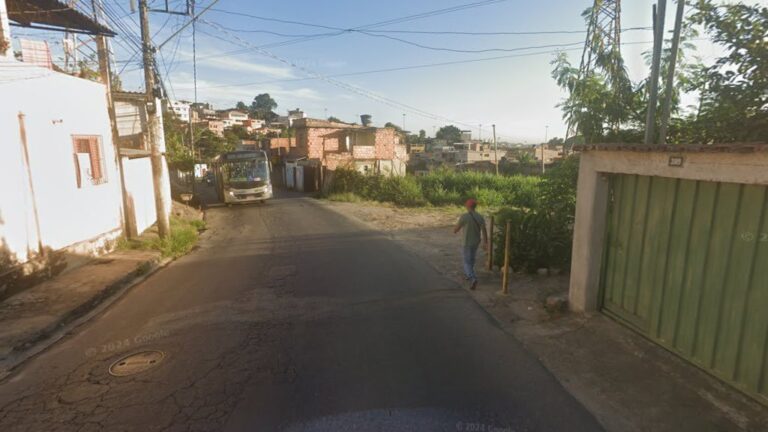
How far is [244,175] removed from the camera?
20.8 metres

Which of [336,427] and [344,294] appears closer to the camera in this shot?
[336,427]

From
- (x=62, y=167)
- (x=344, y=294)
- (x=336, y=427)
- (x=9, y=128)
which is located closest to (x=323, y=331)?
(x=344, y=294)

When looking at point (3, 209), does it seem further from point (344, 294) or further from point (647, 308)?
point (647, 308)

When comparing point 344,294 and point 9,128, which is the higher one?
point 9,128

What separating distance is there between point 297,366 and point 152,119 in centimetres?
994

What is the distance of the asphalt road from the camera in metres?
3.69

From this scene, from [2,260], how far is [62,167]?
2600 mm

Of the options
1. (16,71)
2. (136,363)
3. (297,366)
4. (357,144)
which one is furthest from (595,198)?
(357,144)

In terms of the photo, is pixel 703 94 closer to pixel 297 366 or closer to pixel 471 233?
pixel 471 233

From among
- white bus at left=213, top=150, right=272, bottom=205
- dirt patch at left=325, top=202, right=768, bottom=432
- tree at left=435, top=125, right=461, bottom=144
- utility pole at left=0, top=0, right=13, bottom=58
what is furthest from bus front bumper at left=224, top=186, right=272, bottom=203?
tree at left=435, top=125, right=461, bottom=144

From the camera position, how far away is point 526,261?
803cm

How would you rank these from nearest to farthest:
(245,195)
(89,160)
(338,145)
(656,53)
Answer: (656,53) → (89,160) → (245,195) → (338,145)

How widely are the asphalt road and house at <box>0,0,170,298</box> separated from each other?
1990 millimetres

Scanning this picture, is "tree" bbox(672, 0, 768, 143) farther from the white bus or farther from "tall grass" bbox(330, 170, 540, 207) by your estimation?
the white bus
